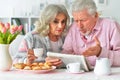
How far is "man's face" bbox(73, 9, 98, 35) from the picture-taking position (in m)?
2.18

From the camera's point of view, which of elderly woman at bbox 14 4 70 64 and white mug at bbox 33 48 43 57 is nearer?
white mug at bbox 33 48 43 57

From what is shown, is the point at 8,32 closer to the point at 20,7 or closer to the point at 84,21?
the point at 84,21

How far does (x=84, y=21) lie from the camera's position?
7.28 ft

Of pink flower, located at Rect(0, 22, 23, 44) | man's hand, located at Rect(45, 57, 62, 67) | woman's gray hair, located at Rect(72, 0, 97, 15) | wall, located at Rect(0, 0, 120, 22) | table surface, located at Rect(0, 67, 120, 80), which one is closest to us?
table surface, located at Rect(0, 67, 120, 80)

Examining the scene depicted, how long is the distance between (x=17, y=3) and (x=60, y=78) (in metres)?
2.93

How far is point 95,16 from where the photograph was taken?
2266 millimetres

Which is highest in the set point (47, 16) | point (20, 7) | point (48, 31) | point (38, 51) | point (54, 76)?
point (20, 7)

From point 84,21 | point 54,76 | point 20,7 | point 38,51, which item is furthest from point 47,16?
point 20,7

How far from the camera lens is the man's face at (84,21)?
7.16 feet

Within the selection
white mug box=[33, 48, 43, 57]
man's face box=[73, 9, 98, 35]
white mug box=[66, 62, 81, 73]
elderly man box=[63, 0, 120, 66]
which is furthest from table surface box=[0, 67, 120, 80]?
man's face box=[73, 9, 98, 35]

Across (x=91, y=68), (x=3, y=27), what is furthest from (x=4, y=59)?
(x=91, y=68)

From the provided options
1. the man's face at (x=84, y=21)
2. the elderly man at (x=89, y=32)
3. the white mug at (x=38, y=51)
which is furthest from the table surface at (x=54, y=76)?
the man's face at (x=84, y=21)

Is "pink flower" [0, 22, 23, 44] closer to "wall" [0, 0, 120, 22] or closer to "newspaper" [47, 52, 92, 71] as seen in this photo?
"newspaper" [47, 52, 92, 71]

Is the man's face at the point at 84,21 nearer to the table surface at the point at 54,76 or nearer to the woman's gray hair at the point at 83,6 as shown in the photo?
the woman's gray hair at the point at 83,6
